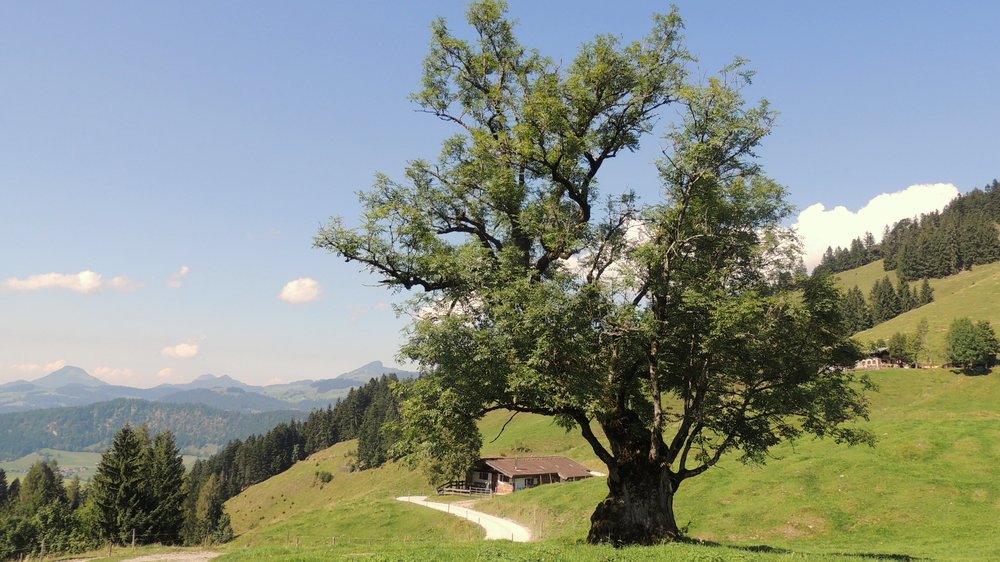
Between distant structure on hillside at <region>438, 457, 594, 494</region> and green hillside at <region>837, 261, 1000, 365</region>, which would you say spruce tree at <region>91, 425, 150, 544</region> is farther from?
green hillside at <region>837, 261, 1000, 365</region>

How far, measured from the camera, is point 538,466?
8894cm

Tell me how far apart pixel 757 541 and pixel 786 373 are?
20.2 meters

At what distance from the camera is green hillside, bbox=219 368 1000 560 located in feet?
85.0

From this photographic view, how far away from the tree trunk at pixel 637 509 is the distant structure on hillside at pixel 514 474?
6468 cm

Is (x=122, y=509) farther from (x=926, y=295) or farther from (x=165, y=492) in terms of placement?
(x=926, y=295)

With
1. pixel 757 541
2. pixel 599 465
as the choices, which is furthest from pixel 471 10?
pixel 599 465

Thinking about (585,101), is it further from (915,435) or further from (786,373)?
(915,435)

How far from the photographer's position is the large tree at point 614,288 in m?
19.3

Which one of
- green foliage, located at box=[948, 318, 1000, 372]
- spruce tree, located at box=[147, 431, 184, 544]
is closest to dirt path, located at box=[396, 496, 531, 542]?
spruce tree, located at box=[147, 431, 184, 544]

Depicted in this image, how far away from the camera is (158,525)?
68188 mm

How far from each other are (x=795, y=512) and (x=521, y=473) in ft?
168

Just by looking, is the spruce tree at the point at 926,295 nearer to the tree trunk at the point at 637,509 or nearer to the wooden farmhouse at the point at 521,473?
the wooden farmhouse at the point at 521,473

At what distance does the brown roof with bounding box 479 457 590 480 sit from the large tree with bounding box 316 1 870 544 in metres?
66.5

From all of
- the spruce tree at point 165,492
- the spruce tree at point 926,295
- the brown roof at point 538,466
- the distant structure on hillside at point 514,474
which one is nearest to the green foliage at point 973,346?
the distant structure on hillside at point 514,474
